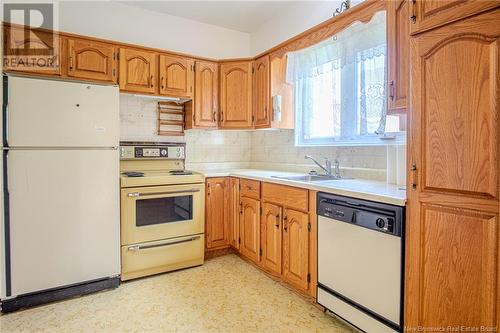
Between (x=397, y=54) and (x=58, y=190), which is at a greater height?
(x=397, y=54)

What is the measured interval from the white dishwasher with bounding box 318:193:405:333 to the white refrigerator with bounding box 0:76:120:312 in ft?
5.70

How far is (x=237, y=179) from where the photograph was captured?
307 cm

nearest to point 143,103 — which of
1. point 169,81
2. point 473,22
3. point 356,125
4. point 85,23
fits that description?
point 169,81

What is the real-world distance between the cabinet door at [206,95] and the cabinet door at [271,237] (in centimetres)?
125

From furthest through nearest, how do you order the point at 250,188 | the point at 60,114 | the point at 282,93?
A: the point at 282,93 → the point at 250,188 → the point at 60,114

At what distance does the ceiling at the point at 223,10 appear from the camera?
3.09 meters

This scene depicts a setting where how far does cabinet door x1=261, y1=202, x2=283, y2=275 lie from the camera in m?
2.47

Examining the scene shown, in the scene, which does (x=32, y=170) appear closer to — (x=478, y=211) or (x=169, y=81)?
(x=169, y=81)

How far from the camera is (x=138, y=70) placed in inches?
113

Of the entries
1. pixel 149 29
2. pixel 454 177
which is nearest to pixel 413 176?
pixel 454 177

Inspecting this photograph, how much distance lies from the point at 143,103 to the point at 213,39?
124cm

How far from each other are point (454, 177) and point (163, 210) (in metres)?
2.30

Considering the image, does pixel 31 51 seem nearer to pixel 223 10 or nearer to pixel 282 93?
pixel 223 10

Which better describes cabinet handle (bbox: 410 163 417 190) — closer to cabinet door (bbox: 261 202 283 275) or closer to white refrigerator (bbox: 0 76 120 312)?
cabinet door (bbox: 261 202 283 275)
